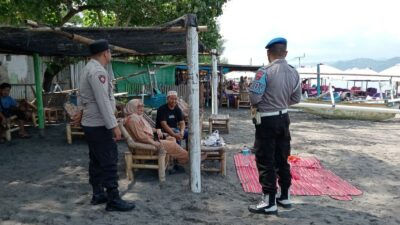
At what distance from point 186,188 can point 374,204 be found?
2520 mm

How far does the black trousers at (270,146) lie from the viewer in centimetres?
430

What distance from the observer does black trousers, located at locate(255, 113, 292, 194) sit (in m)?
4.30

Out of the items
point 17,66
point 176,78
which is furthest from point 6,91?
point 176,78

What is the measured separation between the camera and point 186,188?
18.0 feet

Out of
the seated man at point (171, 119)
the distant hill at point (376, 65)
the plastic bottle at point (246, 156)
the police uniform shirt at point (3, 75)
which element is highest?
the distant hill at point (376, 65)

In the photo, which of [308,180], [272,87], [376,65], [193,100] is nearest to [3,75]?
[193,100]

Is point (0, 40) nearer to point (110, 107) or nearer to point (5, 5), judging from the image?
Answer: point (5, 5)

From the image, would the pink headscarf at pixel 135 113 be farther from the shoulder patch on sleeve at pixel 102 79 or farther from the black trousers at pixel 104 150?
the shoulder patch on sleeve at pixel 102 79

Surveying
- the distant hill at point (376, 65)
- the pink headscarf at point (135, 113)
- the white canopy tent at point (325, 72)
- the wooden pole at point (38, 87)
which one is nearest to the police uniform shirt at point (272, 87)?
the pink headscarf at point (135, 113)

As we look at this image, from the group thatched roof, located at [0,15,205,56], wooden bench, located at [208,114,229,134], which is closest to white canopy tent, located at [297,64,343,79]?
wooden bench, located at [208,114,229,134]

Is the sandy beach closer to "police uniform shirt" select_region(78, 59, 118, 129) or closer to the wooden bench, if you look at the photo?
"police uniform shirt" select_region(78, 59, 118, 129)

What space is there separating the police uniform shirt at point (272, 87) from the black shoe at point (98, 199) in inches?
85.0

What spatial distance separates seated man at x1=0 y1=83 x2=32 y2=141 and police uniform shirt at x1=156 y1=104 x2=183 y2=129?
4344 mm

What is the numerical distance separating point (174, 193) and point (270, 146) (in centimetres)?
168
